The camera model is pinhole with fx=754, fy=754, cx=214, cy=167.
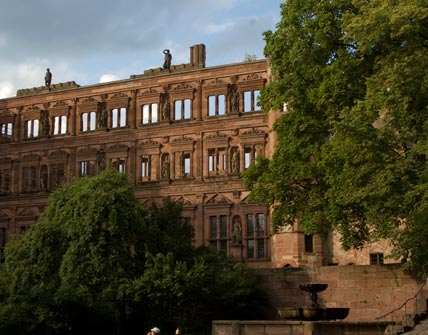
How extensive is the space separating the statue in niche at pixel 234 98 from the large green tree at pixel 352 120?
1866cm

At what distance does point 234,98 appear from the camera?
50250mm

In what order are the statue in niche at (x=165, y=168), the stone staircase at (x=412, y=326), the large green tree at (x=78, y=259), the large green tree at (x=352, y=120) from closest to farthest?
the large green tree at (x=352, y=120) < the stone staircase at (x=412, y=326) < the large green tree at (x=78, y=259) < the statue in niche at (x=165, y=168)

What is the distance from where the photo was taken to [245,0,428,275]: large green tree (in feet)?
79.2

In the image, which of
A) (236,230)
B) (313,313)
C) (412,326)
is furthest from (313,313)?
(236,230)

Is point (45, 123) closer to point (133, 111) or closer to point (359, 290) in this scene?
point (133, 111)

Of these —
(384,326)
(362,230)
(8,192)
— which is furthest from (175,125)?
(384,326)

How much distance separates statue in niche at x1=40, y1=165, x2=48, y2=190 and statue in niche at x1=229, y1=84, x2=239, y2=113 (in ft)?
49.8

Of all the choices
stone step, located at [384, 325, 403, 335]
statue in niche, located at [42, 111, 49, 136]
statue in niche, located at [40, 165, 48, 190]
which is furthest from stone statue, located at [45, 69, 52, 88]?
stone step, located at [384, 325, 403, 335]

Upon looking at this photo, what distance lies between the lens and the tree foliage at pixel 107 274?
3269 cm

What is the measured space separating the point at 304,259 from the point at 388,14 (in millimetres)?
20818

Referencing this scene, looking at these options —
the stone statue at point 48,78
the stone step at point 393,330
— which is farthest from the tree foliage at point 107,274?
the stone statue at point 48,78

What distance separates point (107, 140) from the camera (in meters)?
53.7

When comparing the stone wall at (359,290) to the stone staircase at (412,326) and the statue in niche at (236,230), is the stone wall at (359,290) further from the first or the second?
the statue in niche at (236,230)

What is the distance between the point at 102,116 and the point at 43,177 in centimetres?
646
